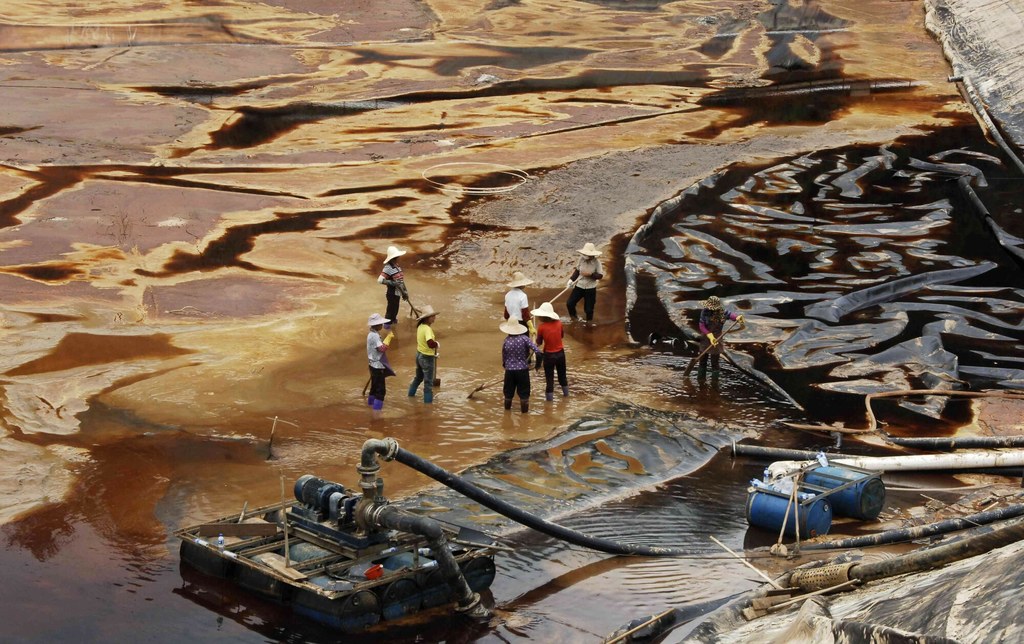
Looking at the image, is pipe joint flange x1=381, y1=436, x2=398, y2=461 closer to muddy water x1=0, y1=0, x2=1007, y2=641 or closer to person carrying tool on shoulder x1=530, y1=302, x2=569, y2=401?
muddy water x1=0, y1=0, x2=1007, y2=641

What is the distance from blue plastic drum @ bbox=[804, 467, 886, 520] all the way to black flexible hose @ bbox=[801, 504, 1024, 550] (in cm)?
54

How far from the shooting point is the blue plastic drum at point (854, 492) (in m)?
12.3

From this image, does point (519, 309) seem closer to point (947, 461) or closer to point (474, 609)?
point (947, 461)

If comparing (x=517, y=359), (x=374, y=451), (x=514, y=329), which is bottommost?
(x=517, y=359)

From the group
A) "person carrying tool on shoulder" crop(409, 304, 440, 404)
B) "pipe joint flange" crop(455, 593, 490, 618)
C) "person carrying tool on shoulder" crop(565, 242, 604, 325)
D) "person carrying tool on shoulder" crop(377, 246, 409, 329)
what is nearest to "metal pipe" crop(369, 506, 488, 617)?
"pipe joint flange" crop(455, 593, 490, 618)

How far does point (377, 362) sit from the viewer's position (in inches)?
574

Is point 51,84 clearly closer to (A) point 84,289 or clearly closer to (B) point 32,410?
(A) point 84,289

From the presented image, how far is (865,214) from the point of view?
24953 mm

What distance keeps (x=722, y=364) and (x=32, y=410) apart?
9.26 m

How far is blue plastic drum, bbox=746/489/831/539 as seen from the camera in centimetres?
1191

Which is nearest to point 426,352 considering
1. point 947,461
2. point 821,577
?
point 947,461

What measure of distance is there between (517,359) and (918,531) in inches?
209

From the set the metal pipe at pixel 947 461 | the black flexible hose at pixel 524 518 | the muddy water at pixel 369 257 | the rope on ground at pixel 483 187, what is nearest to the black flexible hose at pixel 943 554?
the muddy water at pixel 369 257

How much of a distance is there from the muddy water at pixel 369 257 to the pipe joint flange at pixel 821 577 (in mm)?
1285
